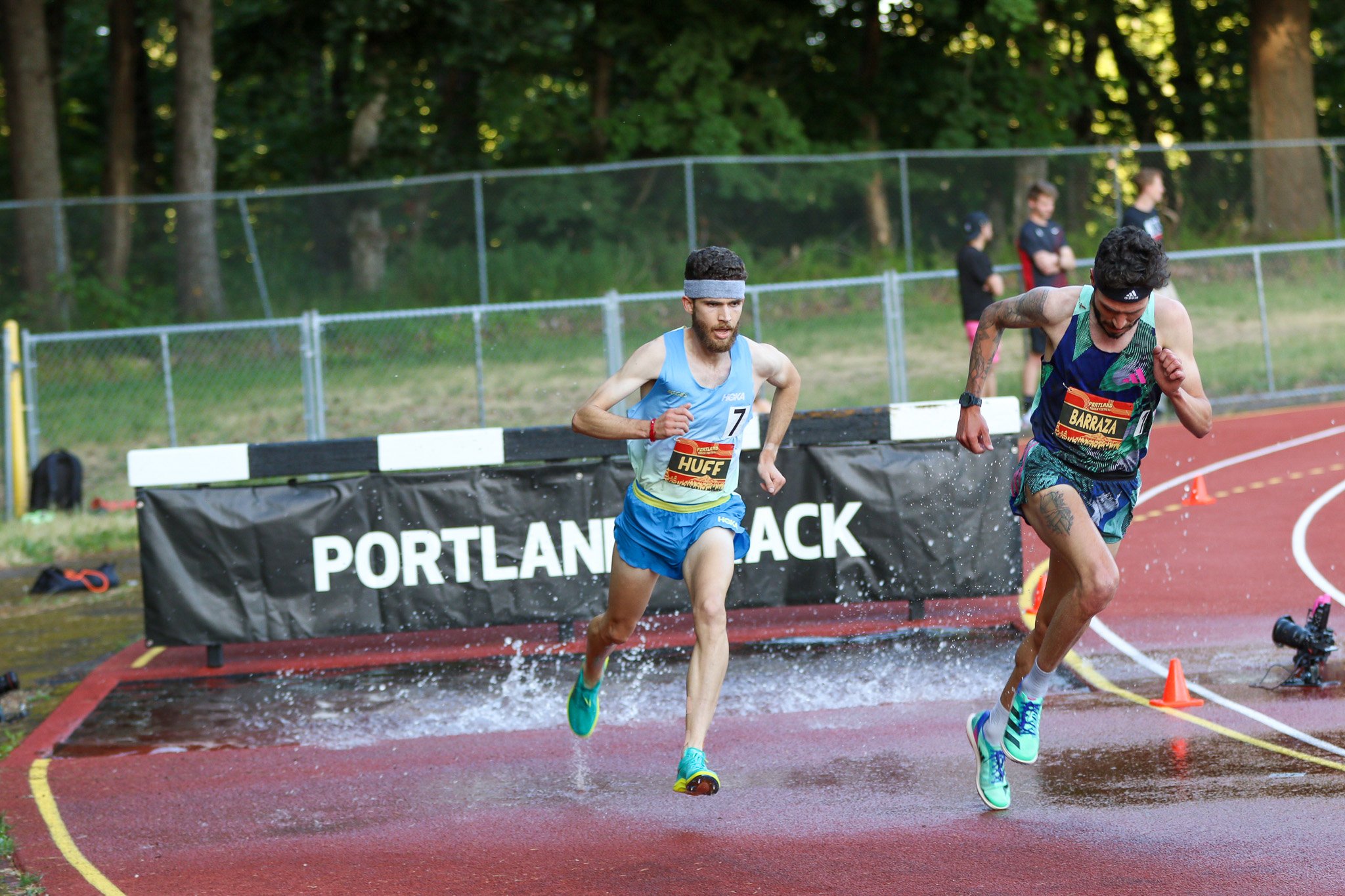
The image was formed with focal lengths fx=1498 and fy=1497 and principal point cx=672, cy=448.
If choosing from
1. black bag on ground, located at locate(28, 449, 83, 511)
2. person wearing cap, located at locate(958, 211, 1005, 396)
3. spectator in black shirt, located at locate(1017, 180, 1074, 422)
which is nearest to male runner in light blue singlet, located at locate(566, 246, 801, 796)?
spectator in black shirt, located at locate(1017, 180, 1074, 422)

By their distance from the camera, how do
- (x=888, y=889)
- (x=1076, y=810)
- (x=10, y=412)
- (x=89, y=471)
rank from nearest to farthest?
(x=888, y=889)
(x=1076, y=810)
(x=10, y=412)
(x=89, y=471)

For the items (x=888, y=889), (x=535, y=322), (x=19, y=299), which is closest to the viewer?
(x=888, y=889)

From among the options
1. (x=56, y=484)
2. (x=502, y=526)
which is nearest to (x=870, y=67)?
(x=56, y=484)

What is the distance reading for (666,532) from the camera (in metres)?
6.38

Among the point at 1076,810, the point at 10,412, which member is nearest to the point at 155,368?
the point at 10,412

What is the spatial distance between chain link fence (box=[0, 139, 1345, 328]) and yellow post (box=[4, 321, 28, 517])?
23.1 ft

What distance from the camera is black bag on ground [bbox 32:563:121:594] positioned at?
11977 millimetres

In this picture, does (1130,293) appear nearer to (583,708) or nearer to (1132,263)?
(1132,263)

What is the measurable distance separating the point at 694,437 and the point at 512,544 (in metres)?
3.21

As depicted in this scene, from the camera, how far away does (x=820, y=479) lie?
9.34 metres

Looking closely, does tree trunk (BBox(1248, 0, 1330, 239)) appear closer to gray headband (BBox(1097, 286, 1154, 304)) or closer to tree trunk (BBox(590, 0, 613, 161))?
tree trunk (BBox(590, 0, 613, 161))

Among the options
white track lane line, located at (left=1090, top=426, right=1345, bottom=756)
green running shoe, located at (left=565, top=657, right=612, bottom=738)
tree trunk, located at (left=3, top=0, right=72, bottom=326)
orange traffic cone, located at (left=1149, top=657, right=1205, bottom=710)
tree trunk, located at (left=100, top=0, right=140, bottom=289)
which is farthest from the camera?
tree trunk, located at (left=100, top=0, right=140, bottom=289)

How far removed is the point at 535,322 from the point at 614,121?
10.5 meters

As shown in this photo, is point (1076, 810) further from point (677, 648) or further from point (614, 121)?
point (614, 121)
